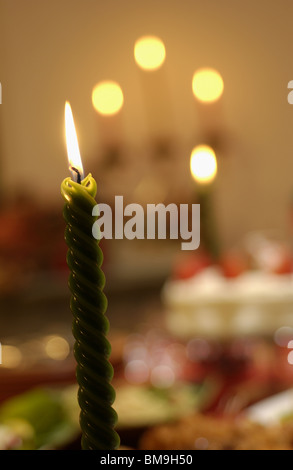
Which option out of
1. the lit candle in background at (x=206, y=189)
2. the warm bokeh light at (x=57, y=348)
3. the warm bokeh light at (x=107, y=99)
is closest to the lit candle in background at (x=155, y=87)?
the warm bokeh light at (x=107, y=99)

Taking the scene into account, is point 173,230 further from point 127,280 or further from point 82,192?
point 82,192

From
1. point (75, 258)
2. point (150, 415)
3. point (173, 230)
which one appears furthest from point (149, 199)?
point (75, 258)

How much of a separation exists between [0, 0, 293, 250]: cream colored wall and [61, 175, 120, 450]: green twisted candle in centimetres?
320

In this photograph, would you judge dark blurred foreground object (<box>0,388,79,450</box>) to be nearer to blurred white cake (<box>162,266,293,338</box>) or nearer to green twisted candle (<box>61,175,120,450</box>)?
green twisted candle (<box>61,175,120,450</box>)

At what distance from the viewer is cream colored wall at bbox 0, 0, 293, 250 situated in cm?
352

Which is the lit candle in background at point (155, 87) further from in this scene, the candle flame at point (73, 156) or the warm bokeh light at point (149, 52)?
the candle flame at point (73, 156)

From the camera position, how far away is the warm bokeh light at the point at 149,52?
326 cm

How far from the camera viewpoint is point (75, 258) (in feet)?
1.09

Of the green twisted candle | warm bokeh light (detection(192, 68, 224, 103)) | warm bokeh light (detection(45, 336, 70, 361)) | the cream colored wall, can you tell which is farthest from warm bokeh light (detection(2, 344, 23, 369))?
the cream colored wall

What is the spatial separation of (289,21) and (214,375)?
2639mm

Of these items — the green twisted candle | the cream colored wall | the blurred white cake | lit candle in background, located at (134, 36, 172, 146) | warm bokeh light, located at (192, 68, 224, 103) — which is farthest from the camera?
the cream colored wall

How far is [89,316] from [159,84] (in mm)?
3375

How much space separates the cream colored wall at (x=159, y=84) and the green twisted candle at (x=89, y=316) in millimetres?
3200

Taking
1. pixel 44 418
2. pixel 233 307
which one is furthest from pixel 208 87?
pixel 44 418
